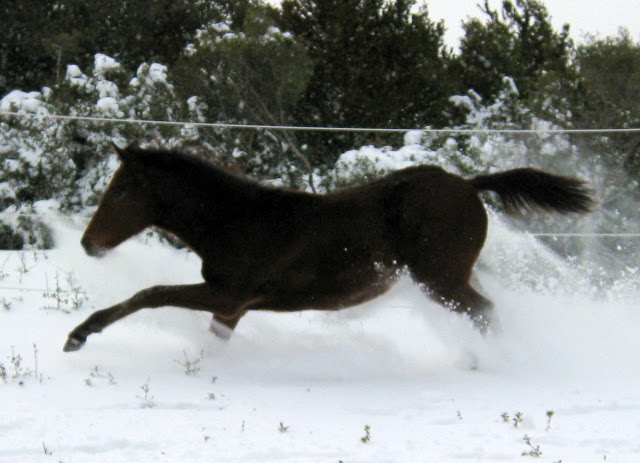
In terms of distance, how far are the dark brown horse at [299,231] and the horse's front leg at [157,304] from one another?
0.21 ft

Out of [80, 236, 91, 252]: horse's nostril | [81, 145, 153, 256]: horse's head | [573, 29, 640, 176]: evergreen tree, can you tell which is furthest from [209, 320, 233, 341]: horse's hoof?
[573, 29, 640, 176]: evergreen tree

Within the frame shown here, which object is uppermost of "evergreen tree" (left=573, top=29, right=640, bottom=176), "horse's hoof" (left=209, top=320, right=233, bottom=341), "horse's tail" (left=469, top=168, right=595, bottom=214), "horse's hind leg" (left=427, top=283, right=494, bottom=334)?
"evergreen tree" (left=573, top=29, right=640, bottom=176)

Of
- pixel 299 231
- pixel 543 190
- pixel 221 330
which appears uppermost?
pixel 543 190

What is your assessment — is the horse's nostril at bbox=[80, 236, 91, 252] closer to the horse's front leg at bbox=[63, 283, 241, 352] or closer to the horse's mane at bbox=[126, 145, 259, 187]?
the horse's front leg at bbox=[63, 283, 241, 352]

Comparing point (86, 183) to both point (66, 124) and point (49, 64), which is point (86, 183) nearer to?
point (66, 124)

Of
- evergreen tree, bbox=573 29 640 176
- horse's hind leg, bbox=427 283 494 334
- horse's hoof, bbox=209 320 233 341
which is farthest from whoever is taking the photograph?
evergreen tree, bbox=573 29 640 176

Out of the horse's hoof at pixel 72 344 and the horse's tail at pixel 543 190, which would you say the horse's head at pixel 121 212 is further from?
the horse's tail at pixel 543 190

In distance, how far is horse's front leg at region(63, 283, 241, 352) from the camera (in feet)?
15.9

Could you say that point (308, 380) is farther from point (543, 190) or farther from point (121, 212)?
point (543, 190)

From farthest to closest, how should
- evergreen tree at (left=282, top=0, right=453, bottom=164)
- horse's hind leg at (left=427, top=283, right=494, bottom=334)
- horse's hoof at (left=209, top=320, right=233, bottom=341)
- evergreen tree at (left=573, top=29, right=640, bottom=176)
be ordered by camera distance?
evergreen tree at (left=282, top=0, right=453, bottom=164) < evergreen tree at (left=573, top=29, right=640, bottom=176) < horse's hoof at (left=209, top=320, right=233, bottom=341) < horse's hind leg at (left=427, top=283, right=494, bottom=334)

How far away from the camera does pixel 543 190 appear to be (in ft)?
18.4

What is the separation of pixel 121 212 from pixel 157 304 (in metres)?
0.63

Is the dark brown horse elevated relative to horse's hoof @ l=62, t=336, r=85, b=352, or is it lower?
elevated

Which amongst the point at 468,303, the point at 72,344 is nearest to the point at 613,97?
the point at 468,303
